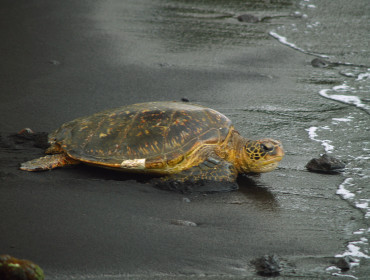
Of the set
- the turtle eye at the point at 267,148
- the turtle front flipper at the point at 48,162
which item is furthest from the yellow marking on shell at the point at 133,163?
the turtle eye at the point at 267,148

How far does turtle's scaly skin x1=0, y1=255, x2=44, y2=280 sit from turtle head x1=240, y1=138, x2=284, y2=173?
2341mm

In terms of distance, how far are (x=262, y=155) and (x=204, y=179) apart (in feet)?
1.87

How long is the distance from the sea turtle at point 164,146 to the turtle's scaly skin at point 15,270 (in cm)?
169

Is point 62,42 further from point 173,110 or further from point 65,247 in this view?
point 65,247

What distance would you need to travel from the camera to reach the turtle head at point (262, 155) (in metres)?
4.12

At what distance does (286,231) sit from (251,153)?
36.2 inches

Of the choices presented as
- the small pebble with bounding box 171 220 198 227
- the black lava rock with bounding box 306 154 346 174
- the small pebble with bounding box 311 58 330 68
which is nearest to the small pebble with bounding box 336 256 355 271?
the small pebble with bounding box 171 220 198 227

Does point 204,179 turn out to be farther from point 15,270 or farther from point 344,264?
point 15,270

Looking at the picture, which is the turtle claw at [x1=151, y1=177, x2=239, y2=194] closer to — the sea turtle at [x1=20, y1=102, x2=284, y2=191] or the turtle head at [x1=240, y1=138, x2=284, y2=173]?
the sea turtle at [x1=20, y1=102, x2=284, y2=191]

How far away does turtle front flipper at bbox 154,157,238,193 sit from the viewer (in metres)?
3.96

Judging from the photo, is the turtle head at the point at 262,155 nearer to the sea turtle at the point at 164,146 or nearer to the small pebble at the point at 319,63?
the sea turtle at the point at 164,146

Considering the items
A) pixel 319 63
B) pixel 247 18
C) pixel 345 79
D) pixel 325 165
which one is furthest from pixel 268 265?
pixel 247 18

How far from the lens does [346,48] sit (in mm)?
7965

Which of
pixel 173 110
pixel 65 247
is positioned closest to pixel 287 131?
pixel 173 110
